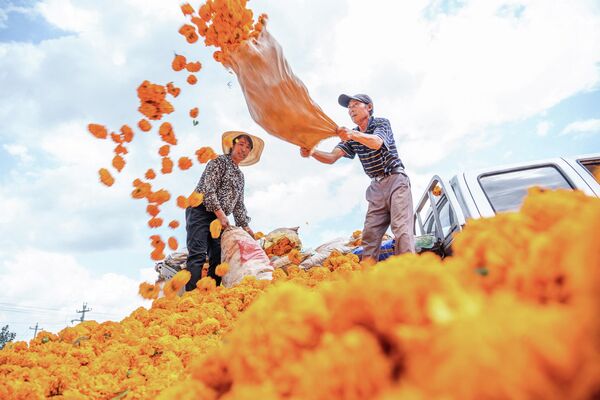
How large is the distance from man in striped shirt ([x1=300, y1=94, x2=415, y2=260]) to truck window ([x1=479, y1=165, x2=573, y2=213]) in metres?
0.87

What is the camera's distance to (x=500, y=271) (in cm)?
74

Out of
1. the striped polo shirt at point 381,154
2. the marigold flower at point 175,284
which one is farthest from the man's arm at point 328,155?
the marigold flower at point 175,284

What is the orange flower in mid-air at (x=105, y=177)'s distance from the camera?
183 inches

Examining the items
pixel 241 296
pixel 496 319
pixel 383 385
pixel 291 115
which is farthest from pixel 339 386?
pixel 291 115

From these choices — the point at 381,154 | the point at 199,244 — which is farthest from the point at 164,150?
the point at 381,154

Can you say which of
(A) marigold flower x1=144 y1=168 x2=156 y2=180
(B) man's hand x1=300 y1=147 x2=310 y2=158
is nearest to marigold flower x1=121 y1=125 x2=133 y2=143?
(A) marigold flower x1=144 y1=168 x2=156 y2=180

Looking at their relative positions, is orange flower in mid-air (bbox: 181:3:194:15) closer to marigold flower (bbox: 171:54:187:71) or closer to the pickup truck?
marigold flower (bbox: 171:54:187:71)

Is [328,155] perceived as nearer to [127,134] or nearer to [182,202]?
[182,202]

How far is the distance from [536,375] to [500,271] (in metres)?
0.26

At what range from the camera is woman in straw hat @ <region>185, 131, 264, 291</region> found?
15.9 ft

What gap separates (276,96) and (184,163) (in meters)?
1.79

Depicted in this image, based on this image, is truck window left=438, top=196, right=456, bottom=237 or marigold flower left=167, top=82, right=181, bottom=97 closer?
truck window left=438, top=196, right=456, bottom=237

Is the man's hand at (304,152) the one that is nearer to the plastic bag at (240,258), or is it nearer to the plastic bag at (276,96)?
the plastic bag at (276,96)

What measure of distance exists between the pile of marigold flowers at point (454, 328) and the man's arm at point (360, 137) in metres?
2.91
